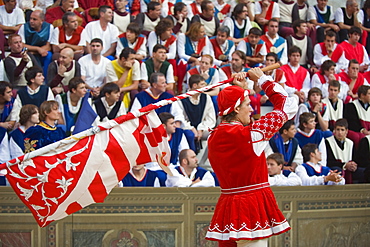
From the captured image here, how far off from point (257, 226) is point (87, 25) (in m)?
6.42

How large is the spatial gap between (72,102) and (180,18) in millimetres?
3144

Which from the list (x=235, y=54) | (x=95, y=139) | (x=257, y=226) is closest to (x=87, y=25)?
(x=235, y=54)

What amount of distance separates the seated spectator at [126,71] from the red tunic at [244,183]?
4800mm

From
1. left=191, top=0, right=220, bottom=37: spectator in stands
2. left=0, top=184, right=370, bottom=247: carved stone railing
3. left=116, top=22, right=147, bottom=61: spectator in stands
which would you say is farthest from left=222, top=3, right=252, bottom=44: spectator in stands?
left=0, top=184, right=370, bottom=247: carved stone railing

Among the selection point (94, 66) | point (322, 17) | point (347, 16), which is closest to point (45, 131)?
point (94, 66)

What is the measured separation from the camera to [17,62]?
8.47 meters

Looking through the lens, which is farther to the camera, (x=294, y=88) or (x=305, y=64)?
(x=305, y=64)

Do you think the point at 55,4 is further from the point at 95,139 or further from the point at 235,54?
the point at 95,139

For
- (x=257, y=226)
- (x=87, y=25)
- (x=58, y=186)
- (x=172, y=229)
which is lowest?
(x=172, y=229)

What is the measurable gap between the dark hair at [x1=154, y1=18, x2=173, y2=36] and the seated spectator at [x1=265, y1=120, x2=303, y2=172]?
2808 mm

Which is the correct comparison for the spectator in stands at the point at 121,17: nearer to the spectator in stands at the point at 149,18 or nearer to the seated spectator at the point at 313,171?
the spectator in stands at the point at 149,18

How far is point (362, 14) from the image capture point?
12.1m

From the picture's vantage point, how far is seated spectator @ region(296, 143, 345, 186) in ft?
23.0

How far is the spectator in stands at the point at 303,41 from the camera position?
431 inches
